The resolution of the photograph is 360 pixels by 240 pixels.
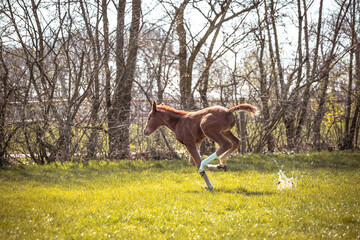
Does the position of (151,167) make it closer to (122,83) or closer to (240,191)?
(122,83)

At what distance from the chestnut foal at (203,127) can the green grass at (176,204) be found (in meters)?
0.74

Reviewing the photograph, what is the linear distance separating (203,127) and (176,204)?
1775 millimetres

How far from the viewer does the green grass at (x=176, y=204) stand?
4.88 meters

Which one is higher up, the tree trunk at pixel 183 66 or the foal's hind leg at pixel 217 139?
the tree trunk at pixel 183 66

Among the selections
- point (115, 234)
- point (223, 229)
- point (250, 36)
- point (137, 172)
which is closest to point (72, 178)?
point (137, 172)

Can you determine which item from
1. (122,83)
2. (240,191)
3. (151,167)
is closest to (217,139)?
(240,191)

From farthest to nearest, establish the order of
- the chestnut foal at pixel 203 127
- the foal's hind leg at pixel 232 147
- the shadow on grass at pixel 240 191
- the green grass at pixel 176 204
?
1. the foal's hind leg at pixel 232 147
2. the chestnut foal at pixel 203 127
3. the shadow on grass at pixel 240 191
4. the green grass at pixel 176 204

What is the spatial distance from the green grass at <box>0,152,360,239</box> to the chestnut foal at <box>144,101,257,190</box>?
0.74 m

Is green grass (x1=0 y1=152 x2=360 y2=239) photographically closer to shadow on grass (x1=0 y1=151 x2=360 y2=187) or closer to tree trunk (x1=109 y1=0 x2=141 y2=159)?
shadow on grass (x1=0 y1=151 x2=360 y2=187)

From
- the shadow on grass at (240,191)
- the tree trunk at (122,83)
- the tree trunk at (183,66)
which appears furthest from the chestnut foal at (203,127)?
the tree trunk at (183,66)

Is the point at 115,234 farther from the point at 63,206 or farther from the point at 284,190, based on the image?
the point at 284,190

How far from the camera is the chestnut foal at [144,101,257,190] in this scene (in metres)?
7.23

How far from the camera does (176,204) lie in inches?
248

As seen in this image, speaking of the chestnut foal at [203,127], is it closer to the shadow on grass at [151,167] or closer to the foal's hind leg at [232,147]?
the foal's hind leg at [232,147]
